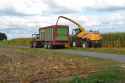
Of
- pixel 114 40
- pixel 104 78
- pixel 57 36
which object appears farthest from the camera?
pixel 114 40

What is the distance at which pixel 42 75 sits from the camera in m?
20.1

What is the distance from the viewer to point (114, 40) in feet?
203

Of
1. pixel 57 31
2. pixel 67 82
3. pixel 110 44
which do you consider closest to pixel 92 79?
pixel 67 82

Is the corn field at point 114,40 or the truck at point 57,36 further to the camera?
the corn field at point 114,40

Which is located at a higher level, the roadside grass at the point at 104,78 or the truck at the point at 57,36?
the truck at the point at 57,36

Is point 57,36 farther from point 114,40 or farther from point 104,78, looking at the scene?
point 104,78

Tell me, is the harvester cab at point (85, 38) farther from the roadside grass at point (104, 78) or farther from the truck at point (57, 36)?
the roadside grass at point (104, 78)

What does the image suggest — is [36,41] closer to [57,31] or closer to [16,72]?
[57,31]

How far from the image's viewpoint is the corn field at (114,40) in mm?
60219

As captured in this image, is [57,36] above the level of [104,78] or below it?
above

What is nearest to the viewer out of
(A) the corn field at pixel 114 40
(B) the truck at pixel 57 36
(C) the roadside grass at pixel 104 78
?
(C) the roadside grass at pixel 104 78

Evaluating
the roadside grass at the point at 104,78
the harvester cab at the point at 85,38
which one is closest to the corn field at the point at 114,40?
the harvester cab at the point at 85,38

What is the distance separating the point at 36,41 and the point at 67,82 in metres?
46.6

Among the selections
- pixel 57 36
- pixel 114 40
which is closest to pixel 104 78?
pixel 57 36
